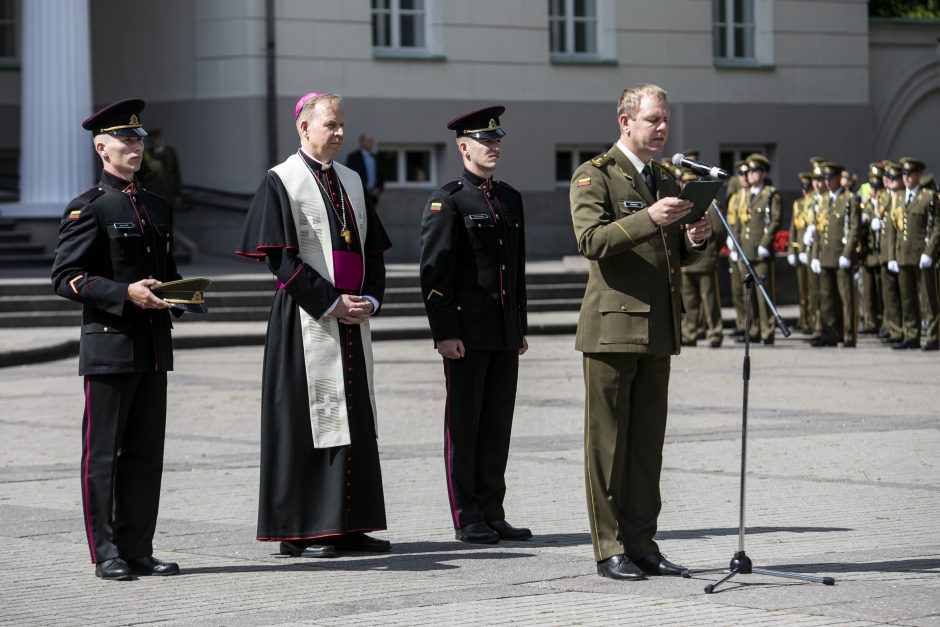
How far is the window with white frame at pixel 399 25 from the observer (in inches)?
1169

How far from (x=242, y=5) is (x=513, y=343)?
20491 millimetres

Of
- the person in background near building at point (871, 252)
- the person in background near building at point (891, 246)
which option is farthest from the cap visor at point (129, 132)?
the person in background near building at point (871, 252)

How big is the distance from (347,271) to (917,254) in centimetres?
1346

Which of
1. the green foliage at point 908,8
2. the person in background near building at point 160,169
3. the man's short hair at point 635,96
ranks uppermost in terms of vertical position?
the green foliage at point 908,8

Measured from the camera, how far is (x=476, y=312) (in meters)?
8.72

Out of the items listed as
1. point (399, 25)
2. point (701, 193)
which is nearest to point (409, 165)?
point (399, 25)

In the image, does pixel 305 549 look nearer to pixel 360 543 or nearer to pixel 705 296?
pixel 360 543

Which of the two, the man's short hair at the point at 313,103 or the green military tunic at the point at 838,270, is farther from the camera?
the green military tunic at the point at 838,270

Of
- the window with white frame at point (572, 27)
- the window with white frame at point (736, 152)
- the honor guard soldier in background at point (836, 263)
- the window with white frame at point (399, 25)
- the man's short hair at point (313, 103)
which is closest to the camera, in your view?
the man's short hair at point (313, 103)

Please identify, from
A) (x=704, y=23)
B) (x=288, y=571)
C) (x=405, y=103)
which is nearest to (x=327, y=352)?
(x=288, y=571)

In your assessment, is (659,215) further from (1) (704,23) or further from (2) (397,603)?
(1) (704,23)

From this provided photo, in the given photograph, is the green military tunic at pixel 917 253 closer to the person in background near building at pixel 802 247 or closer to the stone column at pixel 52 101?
the person in background near building at pixel 802 247

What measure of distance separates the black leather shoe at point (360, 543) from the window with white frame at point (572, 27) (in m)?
23.6

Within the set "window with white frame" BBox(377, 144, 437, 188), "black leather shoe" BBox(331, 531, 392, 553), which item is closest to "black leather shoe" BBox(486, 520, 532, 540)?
"black leather shoe" BBox(331, 531, 392, 553)
